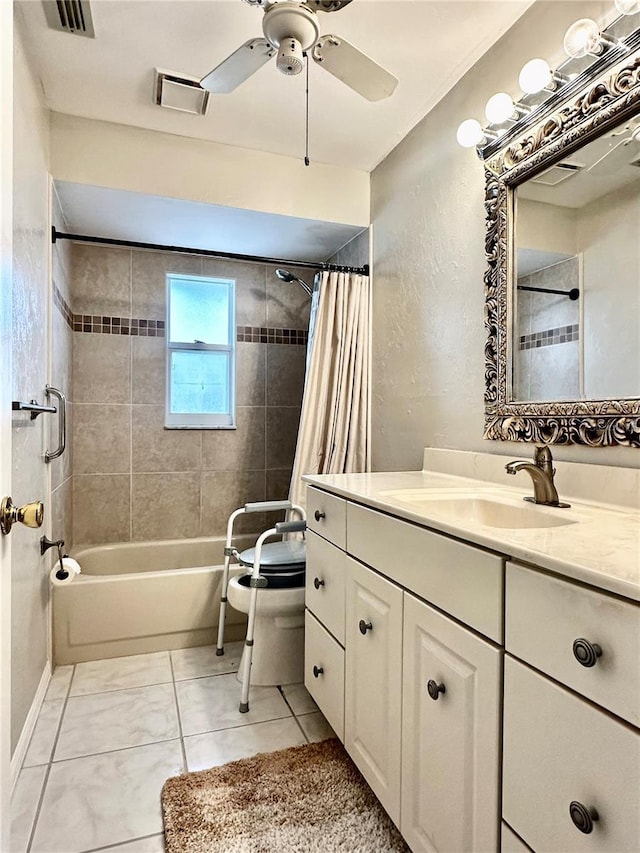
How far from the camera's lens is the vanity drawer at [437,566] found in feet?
2.86

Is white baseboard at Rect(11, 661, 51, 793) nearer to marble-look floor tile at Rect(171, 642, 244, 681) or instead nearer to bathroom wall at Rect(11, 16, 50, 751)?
bathroom wall at Rect(11, 16, 50, 751)

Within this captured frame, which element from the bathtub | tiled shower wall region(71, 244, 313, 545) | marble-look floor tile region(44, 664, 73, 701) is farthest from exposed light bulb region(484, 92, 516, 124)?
marble-look floor tile region(44, 664, 73, 701)

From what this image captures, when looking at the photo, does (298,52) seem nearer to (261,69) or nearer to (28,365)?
(261,69)

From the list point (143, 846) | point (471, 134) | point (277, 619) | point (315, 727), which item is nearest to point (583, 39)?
point (471, 134)

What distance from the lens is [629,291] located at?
3.93ft

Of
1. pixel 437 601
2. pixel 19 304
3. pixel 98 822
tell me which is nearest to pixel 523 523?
pixel 437 601

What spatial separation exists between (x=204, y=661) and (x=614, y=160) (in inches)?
95.7

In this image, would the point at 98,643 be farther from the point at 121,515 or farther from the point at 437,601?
the point at 437,601

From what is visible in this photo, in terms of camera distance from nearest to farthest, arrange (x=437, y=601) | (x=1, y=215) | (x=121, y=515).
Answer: (x=1, y=215)
(x=437, y=601)
(x=121, y=515)

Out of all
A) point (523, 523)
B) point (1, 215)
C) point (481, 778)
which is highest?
point (1, 215)

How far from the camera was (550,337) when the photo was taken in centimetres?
143

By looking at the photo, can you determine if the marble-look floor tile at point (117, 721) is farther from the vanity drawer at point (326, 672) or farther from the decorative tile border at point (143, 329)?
the decorative tile border at point (143, 329)

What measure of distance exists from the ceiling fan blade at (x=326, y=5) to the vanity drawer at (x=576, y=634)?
1377mm

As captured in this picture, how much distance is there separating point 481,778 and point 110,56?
2.40 metres
